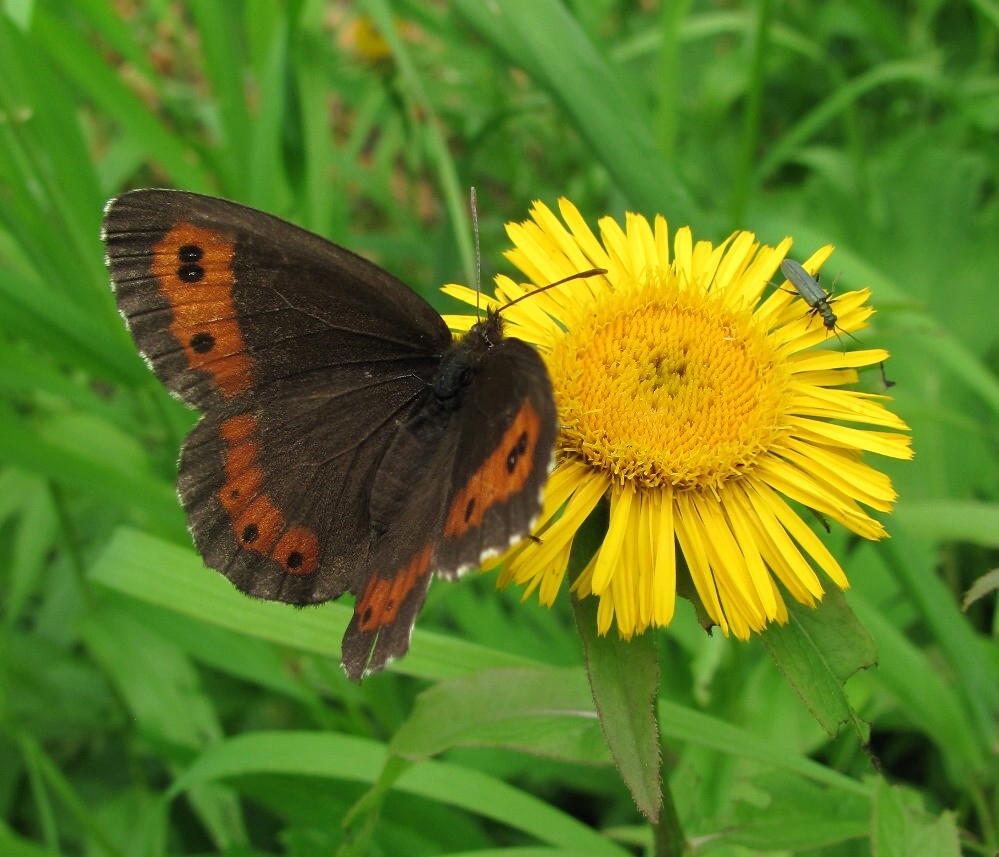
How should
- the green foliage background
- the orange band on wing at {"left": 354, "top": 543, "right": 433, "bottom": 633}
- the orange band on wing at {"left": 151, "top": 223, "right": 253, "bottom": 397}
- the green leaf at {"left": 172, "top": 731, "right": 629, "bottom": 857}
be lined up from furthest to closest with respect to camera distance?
the green leaf at {"left": 172, "top": 731, "right": 629, "bottom": 857} < the green foliage background < the orange band on wing at {"left": 151, "top": 223, "right": 253, "bottom": 397} < the orange band on wing at {"left": 354, "top": 543, "right": 433, "bottom": 633}

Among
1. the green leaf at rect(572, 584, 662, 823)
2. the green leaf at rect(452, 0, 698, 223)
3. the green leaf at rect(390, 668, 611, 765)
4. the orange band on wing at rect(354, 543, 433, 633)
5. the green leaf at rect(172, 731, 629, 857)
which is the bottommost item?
the green leaf at rect(172, 731, 629, 857)

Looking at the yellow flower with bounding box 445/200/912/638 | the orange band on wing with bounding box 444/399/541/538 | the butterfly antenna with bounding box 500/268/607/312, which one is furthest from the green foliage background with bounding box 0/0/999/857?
the butterfly antenna with bounding box 500/268/607/312

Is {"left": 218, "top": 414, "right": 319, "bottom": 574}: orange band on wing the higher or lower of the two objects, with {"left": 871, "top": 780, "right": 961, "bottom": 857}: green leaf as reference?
higher

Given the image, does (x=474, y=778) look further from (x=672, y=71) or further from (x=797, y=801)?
(x=672, y=71)

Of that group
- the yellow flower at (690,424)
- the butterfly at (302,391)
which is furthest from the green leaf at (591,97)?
the butterfly at (302,391)

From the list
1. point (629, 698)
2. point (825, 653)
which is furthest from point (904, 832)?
point (629, 698)

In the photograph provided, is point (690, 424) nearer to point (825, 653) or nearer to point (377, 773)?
point (825, 653)

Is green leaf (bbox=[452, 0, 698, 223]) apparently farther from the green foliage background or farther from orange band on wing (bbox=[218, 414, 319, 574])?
orange band on wing (bbox=[218, 414, 319, 574])

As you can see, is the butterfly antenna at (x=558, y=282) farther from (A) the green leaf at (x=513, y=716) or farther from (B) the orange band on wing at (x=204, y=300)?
(A) the green leaf at (x=513, y=716)
